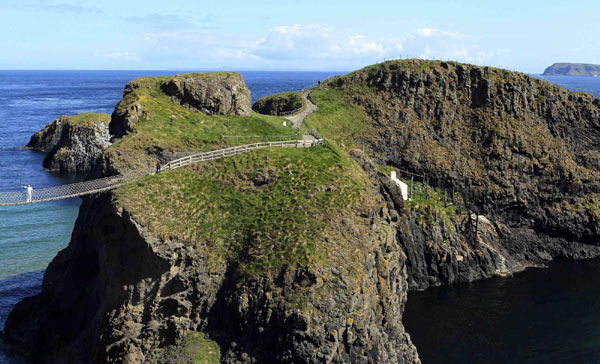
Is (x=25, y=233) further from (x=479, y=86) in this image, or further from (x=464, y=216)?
(x=479, y=86)

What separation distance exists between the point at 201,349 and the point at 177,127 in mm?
31475

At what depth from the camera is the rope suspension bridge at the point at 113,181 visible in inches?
1874

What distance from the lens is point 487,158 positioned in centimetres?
9019

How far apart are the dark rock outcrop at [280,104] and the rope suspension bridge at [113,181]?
36.2 metres

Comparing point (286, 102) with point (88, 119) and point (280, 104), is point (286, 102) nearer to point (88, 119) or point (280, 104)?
point (280, 104)

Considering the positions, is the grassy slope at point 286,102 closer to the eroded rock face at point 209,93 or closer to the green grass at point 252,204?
the eroded rock face at point 209,93

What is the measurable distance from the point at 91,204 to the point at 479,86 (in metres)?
71.3

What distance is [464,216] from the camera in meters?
83.0

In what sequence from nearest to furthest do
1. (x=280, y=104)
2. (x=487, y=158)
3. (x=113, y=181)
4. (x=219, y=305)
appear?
(x=219, y=305) → (x=113, y=181) → (x=487, y=158) → (x=280, y=104)

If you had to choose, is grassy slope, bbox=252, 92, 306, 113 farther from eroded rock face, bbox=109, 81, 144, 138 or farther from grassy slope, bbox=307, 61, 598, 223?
eroded rock face, bbox=109, 81, 144, 138

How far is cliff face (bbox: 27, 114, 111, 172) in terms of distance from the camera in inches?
4840

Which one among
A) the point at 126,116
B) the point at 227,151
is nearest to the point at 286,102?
the point at 126,116

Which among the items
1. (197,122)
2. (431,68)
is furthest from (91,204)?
(431,68)

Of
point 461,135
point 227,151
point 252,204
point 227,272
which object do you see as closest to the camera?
point 227,272
